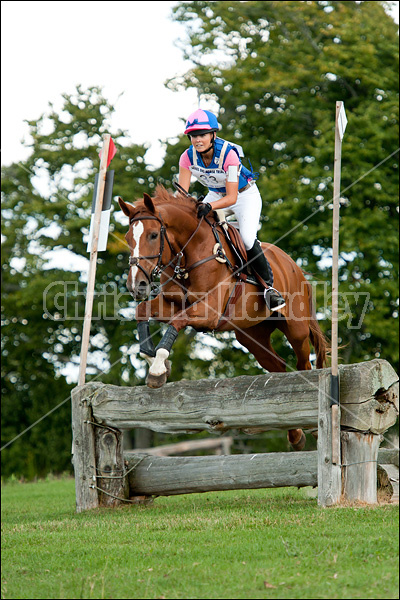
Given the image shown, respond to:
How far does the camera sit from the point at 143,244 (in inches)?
223

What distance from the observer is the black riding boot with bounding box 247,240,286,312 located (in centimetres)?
682

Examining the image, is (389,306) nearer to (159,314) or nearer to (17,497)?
(17,497)

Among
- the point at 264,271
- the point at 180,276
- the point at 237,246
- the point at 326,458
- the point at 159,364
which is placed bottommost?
the point at 326,458

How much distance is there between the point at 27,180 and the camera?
19750 mm

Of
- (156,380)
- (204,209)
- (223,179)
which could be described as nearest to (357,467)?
(156,380)

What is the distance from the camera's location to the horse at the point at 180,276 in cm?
569

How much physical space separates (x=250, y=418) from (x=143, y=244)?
1680 mm

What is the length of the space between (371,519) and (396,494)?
7.28 feet

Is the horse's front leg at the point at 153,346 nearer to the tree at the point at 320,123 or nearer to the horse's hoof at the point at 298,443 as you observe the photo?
the horse's hoof at the point at 298,443

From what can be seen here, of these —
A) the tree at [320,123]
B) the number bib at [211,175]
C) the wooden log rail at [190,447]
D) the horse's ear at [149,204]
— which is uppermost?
the tree at [320,123]

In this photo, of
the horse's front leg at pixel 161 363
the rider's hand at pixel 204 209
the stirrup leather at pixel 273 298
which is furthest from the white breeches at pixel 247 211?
the horse's front leg at pixel 161 363

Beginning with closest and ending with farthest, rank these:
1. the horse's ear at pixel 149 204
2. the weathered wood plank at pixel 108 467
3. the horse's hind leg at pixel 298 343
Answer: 1. the horse's ear at pixel 149 204
2. the weathered wood plank at pixel 108 467
3. the horse's hind leg at pixel 298 343

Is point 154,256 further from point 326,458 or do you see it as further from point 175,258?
point 326,458

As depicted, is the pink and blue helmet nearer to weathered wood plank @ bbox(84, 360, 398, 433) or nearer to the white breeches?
the white breeches
